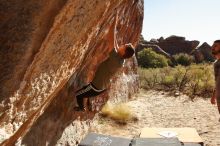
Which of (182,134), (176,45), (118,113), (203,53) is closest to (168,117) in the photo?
(118,113)

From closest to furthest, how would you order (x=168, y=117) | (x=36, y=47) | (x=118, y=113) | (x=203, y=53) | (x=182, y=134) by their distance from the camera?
1. (x=36, y=47)
2. (x=182, y=134)
3. (x=118, y=113)
4. (x=168, y=117)
5. (x=203, y=53)

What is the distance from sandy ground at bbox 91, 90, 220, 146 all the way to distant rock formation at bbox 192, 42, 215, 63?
23.0 metres

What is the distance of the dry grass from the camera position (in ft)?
28.8

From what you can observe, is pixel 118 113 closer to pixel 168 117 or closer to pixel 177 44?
pixel 168 117

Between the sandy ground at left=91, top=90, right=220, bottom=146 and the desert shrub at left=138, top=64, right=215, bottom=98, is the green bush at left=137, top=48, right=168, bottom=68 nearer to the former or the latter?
the desert shrub at left=138, top=64, right=215, bottom=98

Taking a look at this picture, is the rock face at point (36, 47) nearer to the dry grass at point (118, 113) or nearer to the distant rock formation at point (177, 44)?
the dry grass at point (118, 113)

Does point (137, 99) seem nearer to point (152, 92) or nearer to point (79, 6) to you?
point (152, 92)

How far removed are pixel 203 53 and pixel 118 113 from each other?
29.7m

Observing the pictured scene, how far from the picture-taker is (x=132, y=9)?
782 centimetres

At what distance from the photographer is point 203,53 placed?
3706 cm

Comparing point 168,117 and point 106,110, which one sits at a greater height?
point 106,110

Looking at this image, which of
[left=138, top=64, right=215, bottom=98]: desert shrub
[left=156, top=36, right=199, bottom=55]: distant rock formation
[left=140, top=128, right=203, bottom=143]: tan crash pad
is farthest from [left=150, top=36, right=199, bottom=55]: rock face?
[left=140, top=128, right=203, bottom=143]: tan crash pad

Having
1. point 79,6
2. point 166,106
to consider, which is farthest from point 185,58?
point 79,6

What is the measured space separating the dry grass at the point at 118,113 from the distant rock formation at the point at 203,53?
25.9 m
